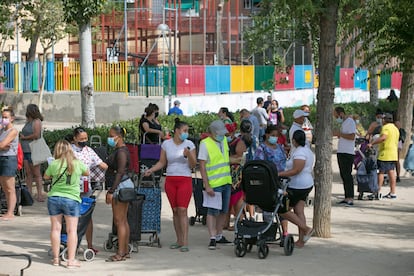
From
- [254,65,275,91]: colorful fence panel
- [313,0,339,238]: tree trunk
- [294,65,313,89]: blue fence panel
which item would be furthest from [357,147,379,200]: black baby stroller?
[294,65,313,89]: blue fence panel

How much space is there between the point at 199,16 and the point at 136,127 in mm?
27264

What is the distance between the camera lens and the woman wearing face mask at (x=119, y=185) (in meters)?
10.9

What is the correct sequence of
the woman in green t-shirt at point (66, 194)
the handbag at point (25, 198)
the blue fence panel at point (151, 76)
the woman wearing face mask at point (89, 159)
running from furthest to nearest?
the blue fence panel at point (151, 76) → the handbag at point (25, 198) → the woman wearing face mask at point (89, 159) → the woman in green t-shirt at point (66, 194)

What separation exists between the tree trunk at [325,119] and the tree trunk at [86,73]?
803 centimetres

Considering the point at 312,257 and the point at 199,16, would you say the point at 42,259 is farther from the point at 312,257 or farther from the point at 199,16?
the point at 199,16

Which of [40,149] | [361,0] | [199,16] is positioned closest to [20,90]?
[199,16]

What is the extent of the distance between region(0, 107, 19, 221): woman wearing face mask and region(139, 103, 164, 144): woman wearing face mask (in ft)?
14.4

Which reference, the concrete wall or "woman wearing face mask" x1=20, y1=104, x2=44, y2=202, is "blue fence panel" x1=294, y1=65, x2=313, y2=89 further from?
"woman wearing face mask" x1=20, y1=104, x2=44, y2=202

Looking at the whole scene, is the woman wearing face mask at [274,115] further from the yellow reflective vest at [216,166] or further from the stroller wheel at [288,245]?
the stroller wheel at [288,245]

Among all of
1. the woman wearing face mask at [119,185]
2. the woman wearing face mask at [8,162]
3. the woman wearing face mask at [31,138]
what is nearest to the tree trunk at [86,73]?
the woman wearing face mask at [31,138]


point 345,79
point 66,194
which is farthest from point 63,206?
point 345,79

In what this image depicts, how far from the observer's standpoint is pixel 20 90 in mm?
36188

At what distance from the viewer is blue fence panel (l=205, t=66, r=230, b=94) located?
116 ft

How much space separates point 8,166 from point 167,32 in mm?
26483
